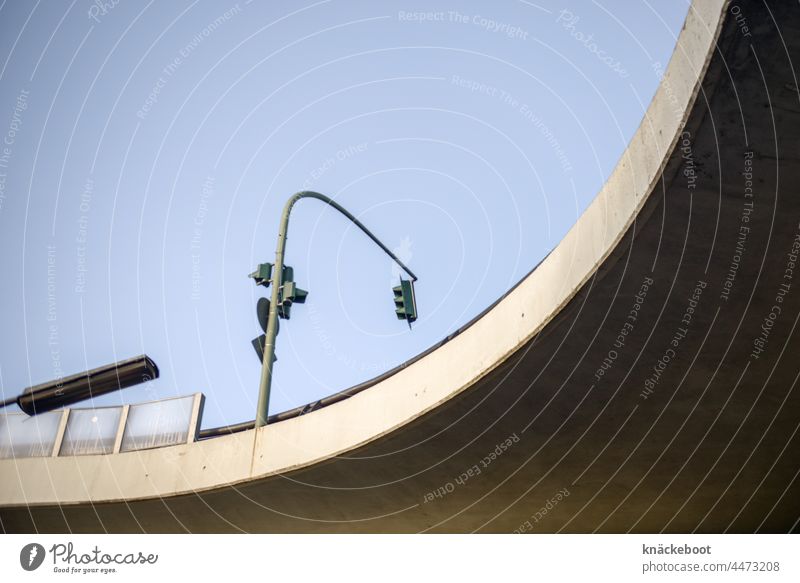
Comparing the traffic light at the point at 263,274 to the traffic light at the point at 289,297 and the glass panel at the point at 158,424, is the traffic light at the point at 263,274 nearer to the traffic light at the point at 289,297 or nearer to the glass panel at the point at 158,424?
the traffic light at the point at 289,297

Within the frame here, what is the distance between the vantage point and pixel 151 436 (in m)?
13.6

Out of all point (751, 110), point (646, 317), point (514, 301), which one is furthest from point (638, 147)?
point (514, 301)

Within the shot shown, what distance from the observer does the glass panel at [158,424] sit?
527 inches

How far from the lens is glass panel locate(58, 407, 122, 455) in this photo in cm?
1403

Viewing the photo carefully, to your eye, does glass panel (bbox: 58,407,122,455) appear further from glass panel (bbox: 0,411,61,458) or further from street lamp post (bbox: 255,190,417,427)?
street lamp post (bbox: 255,190,417,427)

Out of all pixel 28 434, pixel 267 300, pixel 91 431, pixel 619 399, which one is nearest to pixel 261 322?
pixel 267 300

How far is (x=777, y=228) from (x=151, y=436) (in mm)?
10566

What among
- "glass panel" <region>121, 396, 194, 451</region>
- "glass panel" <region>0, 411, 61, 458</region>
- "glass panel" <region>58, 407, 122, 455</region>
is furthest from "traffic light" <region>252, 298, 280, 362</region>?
"glass panel" <region>0, 411, 61, 458</region>

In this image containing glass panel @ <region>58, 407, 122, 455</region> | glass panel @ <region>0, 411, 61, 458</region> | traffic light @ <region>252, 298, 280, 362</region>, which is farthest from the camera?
glass panel @ <region>0, 411, 61, 458</region>

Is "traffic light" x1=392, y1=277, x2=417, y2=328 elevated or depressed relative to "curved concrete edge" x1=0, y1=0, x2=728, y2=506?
elevated

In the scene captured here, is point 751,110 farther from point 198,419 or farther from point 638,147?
point 198,419

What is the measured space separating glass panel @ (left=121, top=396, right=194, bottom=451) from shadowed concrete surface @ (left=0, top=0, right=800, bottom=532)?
1.44 ft

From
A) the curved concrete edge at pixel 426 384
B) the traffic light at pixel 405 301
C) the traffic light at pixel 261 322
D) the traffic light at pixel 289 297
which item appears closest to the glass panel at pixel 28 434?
the curved concrete edge at pixel 426 384

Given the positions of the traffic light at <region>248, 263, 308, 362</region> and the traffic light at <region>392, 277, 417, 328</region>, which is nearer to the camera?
the traffic light at <region>392, 277, 417, 328</region>
